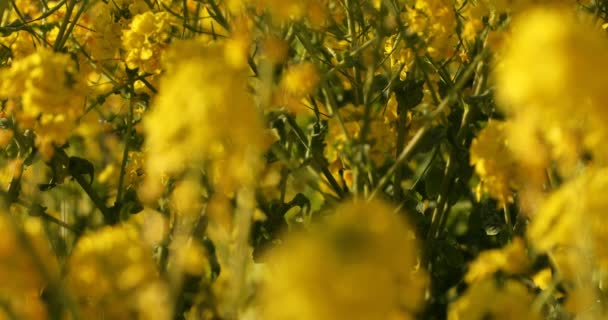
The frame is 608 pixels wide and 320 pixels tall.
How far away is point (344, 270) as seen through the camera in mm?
1119

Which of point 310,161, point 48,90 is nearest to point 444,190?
point 310,161

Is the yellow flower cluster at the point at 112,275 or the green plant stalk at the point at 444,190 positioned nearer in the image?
the yellow flower cluster at the point at 112,275

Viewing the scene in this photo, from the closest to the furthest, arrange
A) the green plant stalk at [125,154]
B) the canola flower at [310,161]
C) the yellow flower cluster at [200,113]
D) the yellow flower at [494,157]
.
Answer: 1. the canola flower at [310,161]
2. the yellow flower cluster at [200,113]
3. the yellow flower at [494,157]
4. the green plant stalk at [125,154]

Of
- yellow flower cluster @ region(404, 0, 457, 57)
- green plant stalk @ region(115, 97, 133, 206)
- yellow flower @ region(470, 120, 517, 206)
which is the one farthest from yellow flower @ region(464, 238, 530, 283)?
green plant stalk @ region(115, 97, 133, 206)

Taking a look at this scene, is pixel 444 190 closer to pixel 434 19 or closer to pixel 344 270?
pixel 434 19

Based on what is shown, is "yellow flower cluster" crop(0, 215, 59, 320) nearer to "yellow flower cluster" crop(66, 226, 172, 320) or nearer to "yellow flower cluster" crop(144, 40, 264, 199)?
"yellow flower cluster" crop(66, 226, 172, 320)

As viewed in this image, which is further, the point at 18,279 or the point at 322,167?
the point at 322,167

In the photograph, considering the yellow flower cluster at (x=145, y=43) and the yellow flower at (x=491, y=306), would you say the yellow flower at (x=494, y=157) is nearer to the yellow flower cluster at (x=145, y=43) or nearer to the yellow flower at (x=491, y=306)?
the yellow flower at (x=491, y=306)

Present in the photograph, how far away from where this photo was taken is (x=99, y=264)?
70.4 inches

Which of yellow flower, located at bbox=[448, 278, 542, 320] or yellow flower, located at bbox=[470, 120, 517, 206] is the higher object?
yellow flower, located at bbox=[448, 278, 542, 320]

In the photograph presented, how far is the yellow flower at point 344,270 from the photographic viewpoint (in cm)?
109

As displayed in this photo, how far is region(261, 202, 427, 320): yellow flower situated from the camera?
1.09 m

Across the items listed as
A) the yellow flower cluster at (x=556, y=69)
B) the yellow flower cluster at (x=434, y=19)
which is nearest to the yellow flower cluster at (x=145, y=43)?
the yellow flower cluster at (x=434, y=19)

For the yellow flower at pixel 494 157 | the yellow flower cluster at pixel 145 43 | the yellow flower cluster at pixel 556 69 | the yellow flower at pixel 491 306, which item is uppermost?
the yellow flower cluster at pixel 556 69
